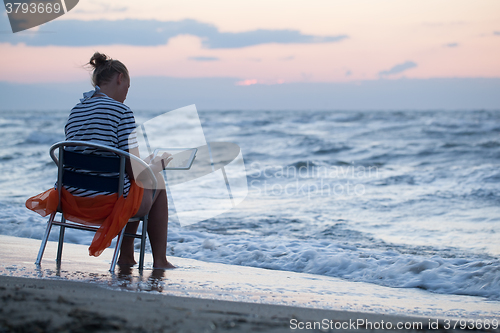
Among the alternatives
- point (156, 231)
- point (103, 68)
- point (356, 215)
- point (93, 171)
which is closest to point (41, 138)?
point (356, 215)

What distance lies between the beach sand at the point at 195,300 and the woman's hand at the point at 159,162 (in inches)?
27.7

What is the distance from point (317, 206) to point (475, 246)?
2570 mm

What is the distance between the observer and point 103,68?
115 inches

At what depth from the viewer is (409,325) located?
2082 mm

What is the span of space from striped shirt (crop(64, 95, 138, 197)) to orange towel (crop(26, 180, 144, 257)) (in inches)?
2.7

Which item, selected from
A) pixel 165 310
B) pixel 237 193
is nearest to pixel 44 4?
pixel 237 193

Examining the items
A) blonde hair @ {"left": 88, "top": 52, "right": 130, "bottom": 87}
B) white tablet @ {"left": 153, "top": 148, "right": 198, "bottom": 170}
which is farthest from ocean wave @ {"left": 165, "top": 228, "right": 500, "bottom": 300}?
blonde hair @ {"left": 88, "top": 52, "right": 130, "bottom": 87}

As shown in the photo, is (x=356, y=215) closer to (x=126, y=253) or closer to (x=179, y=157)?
(x=126, y=253)

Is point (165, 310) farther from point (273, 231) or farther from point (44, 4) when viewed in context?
point (44, 4)

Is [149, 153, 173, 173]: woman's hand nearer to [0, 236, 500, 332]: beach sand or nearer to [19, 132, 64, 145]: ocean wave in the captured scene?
[0, 236, 500, 332]: beach sand

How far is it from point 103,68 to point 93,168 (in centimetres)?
67

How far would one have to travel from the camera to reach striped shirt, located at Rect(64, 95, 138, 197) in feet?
9.08

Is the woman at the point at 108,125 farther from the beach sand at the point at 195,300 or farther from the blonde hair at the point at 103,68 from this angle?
the beach sand at the point at 195,300

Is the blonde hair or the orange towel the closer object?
the orange towel
